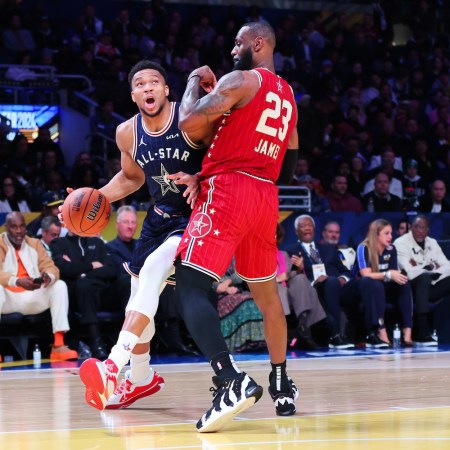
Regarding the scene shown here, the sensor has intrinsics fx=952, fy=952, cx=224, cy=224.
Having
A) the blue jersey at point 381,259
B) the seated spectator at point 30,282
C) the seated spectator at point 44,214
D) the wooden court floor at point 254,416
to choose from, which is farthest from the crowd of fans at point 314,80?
the wooden court floor at point 254,416

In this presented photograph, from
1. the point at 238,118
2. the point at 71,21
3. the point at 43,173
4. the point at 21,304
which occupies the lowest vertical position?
the point at 21,304

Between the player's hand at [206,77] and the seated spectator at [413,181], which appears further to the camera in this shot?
the seated spectator at [413,181]

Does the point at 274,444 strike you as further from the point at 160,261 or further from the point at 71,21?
the point at 71,21

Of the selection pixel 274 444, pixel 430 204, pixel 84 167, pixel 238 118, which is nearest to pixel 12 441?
pixel 274 444

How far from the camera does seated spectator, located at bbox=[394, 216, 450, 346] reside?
33.0ft

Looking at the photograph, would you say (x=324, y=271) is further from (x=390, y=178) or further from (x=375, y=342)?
(x=390, y=178)

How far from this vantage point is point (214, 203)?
4375mm

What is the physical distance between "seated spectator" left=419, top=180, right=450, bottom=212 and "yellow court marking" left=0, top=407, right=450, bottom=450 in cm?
751

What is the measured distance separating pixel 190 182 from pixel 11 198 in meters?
6.17

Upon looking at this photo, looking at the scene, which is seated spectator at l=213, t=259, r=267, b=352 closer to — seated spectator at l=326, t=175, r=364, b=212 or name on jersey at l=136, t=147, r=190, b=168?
seated spectator at l=326, t=175, r=364, b=212

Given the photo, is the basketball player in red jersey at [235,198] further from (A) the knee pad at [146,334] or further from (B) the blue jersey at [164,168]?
(A) the knee pad at [146,334]

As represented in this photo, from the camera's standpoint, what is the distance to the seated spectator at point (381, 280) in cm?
957

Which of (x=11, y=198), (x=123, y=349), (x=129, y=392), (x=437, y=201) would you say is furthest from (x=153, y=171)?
(x=437, y=201)

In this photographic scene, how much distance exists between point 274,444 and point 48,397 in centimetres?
220
